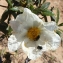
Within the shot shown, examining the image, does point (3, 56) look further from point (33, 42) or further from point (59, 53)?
point (33, 42)

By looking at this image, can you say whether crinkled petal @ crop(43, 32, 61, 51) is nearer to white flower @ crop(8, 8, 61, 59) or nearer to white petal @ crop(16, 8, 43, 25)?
white flower @ crop(8, 8, 61, 59)

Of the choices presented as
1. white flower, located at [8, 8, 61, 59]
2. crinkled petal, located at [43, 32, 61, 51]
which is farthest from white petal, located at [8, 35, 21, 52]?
crinkled petal, located at [43, 32, 61, 51]

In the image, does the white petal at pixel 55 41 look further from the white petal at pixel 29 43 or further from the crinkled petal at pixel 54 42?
the white petal at pixel 29 43

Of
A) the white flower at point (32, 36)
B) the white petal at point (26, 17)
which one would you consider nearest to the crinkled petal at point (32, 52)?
the white flower at point (32, 36)

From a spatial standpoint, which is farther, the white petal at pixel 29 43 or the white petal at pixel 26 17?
the white petal at pixel 29 43

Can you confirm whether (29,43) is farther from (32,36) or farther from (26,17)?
(26,17)

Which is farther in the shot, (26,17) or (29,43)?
(29,43)

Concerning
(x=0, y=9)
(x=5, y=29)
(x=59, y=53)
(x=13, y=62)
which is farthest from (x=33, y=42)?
(x=0, y=9)

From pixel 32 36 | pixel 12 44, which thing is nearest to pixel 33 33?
pixel 32 36
